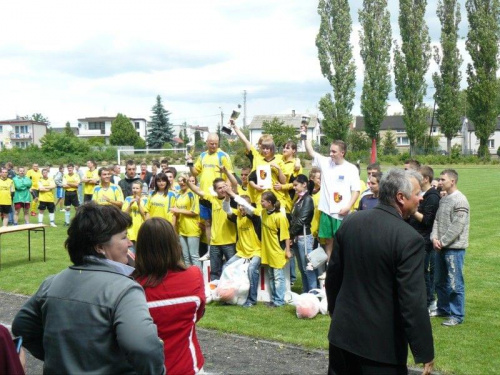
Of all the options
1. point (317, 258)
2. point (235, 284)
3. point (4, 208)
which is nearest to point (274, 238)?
point (317, 258)

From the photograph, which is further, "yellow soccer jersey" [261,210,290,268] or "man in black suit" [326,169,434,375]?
"yellow soccer jersey" [261,210,290,268]

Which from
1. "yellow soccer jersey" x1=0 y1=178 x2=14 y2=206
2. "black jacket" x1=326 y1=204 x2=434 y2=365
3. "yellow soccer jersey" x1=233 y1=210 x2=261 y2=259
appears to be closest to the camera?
"black jacket" x1=326 y1=204 x2=434 y2=365

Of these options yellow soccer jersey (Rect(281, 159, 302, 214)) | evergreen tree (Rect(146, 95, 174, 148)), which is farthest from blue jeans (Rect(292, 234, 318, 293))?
evergreen tree (Rect(146, 95, 174, 148))

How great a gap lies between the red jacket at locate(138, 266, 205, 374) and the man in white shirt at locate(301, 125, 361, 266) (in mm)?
5193

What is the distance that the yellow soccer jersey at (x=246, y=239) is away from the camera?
900 cm

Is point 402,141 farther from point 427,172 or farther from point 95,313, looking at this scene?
point 95,313

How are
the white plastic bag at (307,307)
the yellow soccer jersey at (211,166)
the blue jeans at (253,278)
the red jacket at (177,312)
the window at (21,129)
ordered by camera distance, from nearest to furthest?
the red jacket at (177,312) < the white plastic bag at (307,307) < the blue jeans at (253,278) < the yellow soccer jersey at (211,166) < the window at (21,129)

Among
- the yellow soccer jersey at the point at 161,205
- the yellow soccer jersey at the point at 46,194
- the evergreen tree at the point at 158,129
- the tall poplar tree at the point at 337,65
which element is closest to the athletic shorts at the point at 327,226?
the yellow soccer jersey at the point at 161,205

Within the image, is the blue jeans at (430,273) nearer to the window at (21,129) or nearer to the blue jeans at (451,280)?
the blue jeans at (451,280)

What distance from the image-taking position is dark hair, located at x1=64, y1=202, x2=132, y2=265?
294 cm

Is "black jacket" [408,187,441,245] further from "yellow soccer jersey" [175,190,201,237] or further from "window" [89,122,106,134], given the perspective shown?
"window" [89,122,106,134]

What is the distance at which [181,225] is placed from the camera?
402 inches

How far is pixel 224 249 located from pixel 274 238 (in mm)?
1003

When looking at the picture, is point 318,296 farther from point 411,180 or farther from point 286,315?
point 411,180
